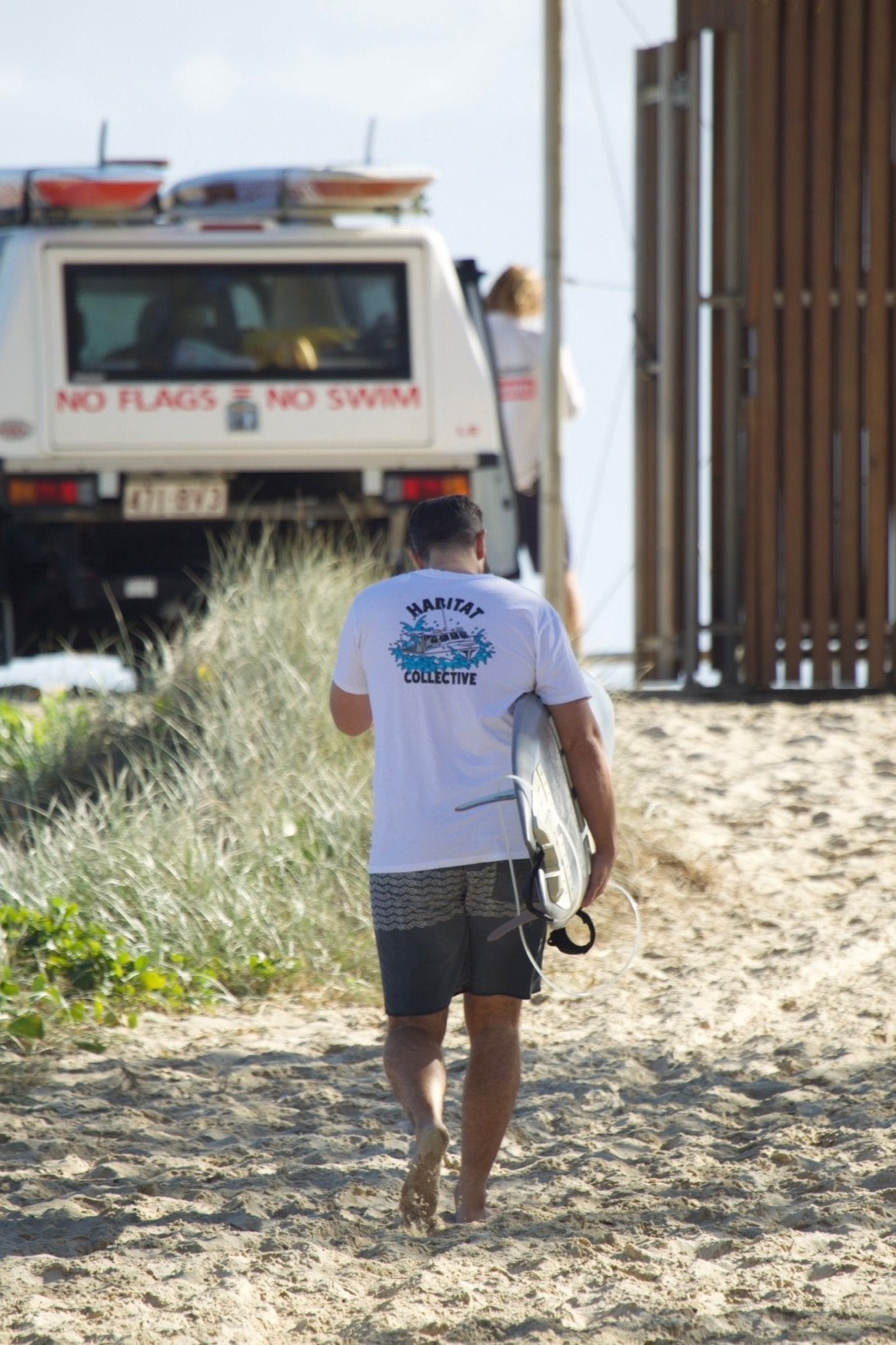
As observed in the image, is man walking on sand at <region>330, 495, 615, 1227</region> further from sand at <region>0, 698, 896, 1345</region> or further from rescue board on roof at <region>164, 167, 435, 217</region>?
rescue board on roof at <region>164, 167, 435, 217</region>

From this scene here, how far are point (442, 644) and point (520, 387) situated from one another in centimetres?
678

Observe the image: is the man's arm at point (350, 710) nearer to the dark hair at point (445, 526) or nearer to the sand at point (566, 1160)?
the dark hair at point (445, 526)

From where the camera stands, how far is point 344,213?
32.1 feet

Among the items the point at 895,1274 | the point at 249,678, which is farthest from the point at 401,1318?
the point at 249,678

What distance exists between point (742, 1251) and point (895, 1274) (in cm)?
32

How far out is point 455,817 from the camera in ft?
12.7

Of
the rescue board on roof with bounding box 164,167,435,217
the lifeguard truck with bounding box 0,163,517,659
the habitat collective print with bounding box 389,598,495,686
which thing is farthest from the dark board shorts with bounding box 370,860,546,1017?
the rescue board on roof with bounding box 164,167,435,217

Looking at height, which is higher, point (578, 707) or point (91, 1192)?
point (578, 707)

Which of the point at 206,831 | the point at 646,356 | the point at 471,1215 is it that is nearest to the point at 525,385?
the point at 646,356

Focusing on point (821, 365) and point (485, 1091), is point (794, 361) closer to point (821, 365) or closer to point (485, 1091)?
point (821, 365)

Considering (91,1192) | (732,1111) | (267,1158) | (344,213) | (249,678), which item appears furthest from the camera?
(344,213)

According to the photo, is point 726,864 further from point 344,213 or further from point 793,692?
point 344,213

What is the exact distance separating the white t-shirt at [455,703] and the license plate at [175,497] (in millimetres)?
5974

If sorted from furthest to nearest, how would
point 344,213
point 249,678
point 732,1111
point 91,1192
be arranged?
point 344,213 → point 249,678 → point 732,1111 → point 91,1192
